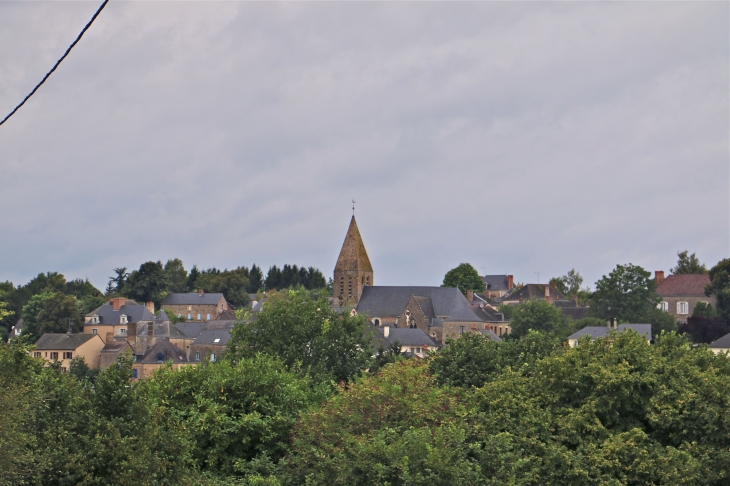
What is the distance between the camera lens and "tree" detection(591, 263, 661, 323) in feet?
397

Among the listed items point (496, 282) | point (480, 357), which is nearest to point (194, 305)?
point (496, 282)

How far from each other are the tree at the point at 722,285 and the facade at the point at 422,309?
27.8m

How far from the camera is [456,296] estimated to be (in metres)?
129

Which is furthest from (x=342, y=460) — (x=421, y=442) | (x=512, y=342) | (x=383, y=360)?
(x=383, y=360)

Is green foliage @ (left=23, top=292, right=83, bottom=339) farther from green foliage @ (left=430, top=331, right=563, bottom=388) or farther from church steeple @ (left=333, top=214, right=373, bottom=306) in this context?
green foliage @ (left=430, top=331, right=563, bottom=388)

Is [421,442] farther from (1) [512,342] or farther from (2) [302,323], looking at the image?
(2) [302,323]

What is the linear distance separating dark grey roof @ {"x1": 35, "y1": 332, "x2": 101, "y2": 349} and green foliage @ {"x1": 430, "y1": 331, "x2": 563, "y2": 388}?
6950 centimetres

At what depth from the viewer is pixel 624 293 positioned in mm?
122562

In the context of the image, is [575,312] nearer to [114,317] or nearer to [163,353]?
[114,317]

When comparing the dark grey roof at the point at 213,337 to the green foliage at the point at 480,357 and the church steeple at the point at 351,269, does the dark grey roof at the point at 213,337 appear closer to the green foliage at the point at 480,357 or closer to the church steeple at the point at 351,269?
the church steeple at the point at 351,269

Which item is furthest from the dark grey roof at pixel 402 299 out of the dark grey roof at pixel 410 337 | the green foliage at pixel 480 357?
the green foliage at pixel 480 357

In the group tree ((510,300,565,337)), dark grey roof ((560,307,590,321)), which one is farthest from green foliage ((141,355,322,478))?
dark grey roof ((560,307,590,321))

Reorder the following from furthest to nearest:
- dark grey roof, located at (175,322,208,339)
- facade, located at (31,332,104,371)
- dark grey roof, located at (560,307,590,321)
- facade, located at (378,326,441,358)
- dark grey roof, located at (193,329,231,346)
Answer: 1. dark grey roof, located at (560,307,590,321)
2. dark grey roof, located at (175,322,208,339)
3. facade, located at (378,326,441,358)
4. dark grey roof, located at (193,329,231,346)
5. facade, located at (31,332,104,371)

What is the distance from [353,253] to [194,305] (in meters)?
38.3
